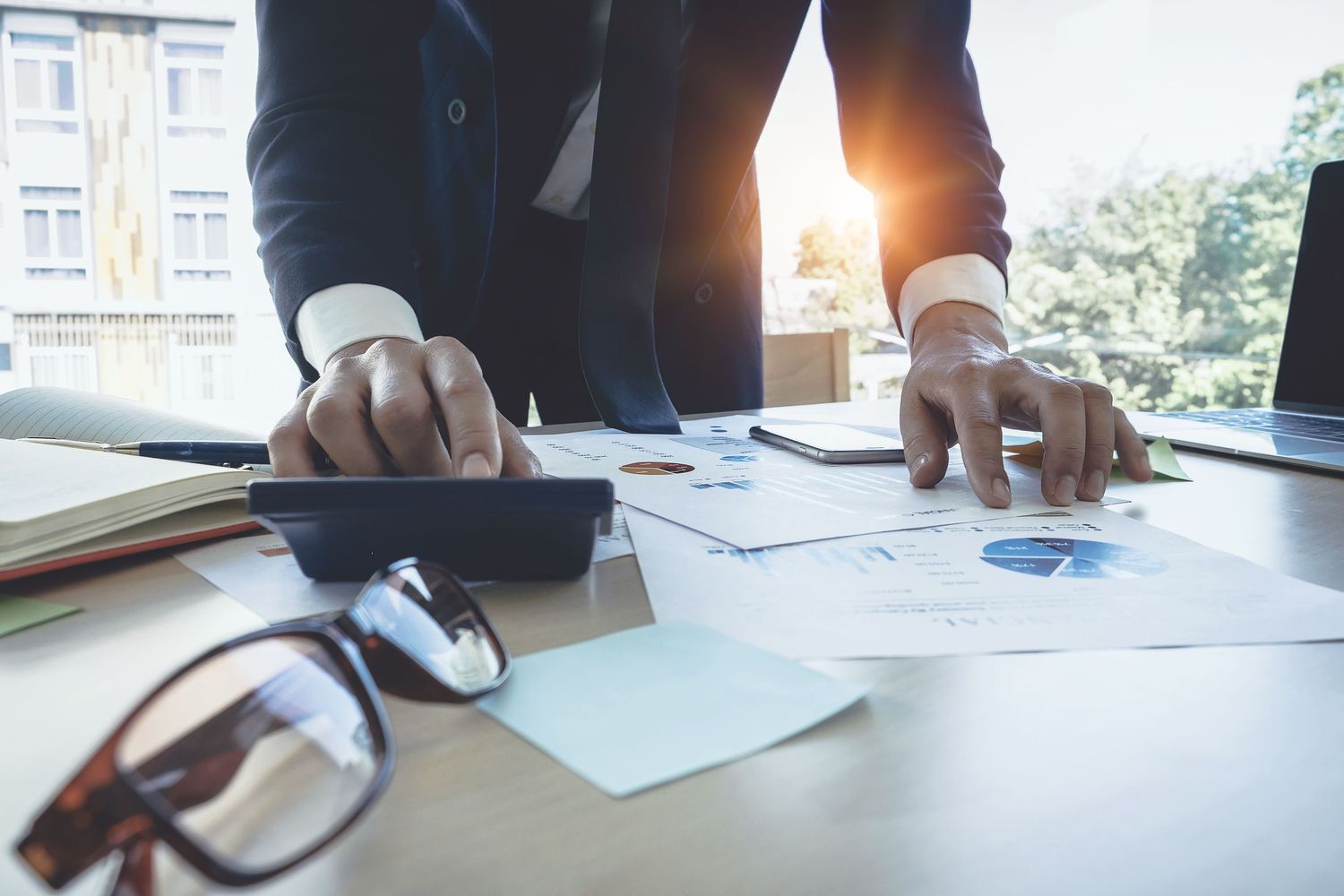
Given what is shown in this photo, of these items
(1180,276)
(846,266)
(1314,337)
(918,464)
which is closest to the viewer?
(918,464)

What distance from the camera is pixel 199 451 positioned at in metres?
0.54

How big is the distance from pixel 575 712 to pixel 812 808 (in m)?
0.07

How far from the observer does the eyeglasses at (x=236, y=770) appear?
150 millimetres

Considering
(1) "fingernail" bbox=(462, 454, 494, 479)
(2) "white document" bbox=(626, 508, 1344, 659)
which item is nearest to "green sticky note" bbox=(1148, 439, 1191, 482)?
(2) "white document" bbox=(626, 508, 1344, 659)

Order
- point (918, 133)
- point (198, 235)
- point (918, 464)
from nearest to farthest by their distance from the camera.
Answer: point (918, 464)
point (918, 133)
point (198, 235)

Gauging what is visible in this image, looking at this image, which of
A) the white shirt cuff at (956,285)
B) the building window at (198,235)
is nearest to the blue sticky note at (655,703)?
the white shirt cuff at (956,285)

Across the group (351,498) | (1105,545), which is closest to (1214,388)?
(1105,545)

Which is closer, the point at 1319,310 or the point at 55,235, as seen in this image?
the point at 1319,310

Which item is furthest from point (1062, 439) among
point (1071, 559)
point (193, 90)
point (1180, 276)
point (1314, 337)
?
point (193, 90)

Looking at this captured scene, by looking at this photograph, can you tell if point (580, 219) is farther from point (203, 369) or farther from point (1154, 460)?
point (203, 369)

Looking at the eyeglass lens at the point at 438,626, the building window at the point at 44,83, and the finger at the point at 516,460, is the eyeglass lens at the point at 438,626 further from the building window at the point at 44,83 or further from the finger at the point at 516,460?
the building window at the point at 44,83

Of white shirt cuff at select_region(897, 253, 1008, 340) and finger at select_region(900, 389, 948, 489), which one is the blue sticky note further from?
white shirt cuff at select_region(897, 253, 1008, 340)

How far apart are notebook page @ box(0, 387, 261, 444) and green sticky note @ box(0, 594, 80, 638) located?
1.20ft

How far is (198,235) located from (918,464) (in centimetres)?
453
